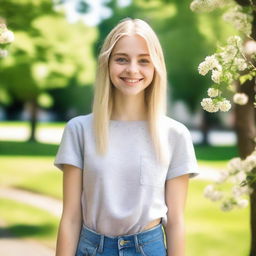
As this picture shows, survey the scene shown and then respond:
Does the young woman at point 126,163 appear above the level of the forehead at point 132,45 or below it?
below

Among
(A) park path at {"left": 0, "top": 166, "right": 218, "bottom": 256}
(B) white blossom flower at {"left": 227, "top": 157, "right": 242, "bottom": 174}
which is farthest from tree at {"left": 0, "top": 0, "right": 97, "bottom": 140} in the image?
(B) white blossom flower at {"left": 227, "top": 157, "right": 242, "bottom": 174}

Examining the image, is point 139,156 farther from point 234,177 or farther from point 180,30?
point 180,30

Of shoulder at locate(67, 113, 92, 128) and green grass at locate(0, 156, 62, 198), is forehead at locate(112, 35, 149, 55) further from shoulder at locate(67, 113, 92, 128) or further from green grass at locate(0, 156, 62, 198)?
green grass at locate(0, 156, 62, 198)

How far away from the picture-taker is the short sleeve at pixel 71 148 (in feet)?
8.50

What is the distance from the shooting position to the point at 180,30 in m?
20.4

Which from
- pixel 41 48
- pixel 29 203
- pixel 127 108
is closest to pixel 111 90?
pixel 127 108

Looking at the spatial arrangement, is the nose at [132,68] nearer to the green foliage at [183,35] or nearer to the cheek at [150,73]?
the cheek at [150,73]

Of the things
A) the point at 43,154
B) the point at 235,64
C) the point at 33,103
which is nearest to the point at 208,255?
the point at 235,64

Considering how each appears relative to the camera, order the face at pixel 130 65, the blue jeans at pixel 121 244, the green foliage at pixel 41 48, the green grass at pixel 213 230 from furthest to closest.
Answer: the green foliage at pixel 41 48 → the green grass at pixel 213 230 → the face at pixel 130 65 → the blue jeans at pixel 121 244

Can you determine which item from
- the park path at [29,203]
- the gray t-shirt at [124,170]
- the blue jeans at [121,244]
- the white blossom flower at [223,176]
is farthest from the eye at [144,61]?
the park path at [29,203]

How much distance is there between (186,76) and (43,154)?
7603mm

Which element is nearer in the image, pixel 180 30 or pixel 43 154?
pixel 180 30

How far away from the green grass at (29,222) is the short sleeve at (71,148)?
21.4 feet

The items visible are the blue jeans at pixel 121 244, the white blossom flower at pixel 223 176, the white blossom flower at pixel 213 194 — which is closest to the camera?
the blue jeans at pixel 121 244
